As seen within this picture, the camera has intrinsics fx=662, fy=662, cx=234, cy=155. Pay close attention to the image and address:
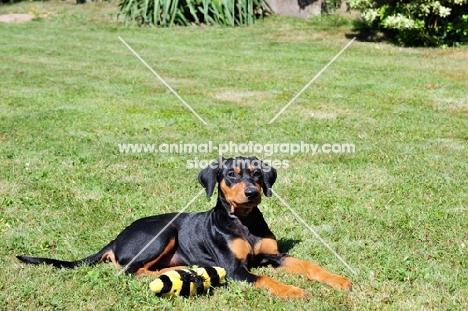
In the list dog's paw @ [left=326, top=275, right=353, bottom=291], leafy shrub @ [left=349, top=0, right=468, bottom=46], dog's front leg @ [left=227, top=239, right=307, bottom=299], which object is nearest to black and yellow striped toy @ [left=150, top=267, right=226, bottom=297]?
dog's front leg @ [left=227, top=239, right=307, bottom=299]

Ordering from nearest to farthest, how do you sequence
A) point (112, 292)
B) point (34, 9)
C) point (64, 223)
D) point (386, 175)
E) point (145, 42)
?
point (112, 292) → point (64, 223) → point (386, 175) → point (145, 42) → point (34, 9)

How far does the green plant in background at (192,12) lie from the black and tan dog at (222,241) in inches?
711

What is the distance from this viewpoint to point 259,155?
9234mm

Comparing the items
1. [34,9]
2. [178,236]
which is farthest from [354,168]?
[34,9]

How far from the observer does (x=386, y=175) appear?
26.5 ft

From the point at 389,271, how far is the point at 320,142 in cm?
466

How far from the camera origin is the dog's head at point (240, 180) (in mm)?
4875

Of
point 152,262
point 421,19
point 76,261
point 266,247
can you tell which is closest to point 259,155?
point 266,247

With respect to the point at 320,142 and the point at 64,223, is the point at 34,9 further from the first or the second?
the point at 64,223

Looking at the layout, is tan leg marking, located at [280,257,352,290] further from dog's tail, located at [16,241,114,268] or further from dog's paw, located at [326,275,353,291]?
dog's tail, located at [16,241,114,268]

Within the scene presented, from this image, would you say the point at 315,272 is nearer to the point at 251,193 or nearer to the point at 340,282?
the point at 340,282

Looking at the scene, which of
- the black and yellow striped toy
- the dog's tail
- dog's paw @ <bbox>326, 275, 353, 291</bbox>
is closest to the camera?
the black and yellow striped toy

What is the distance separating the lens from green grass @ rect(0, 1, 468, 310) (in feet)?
16.0

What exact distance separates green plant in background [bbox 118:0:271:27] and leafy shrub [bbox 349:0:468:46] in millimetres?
5483
